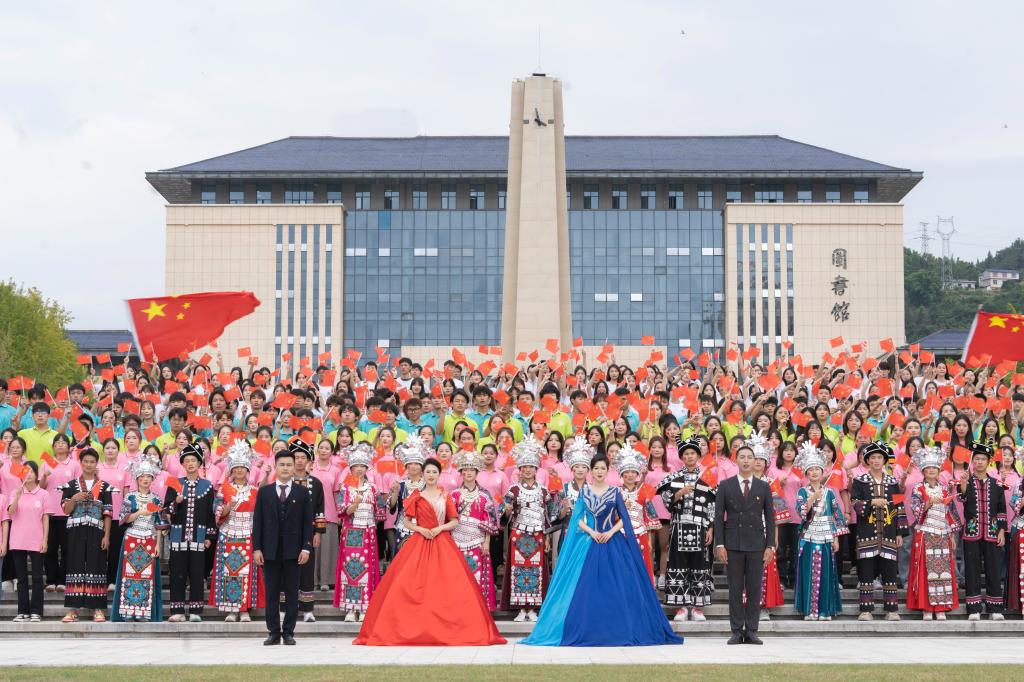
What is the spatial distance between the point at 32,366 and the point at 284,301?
110 ft

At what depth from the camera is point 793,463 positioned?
609 inches

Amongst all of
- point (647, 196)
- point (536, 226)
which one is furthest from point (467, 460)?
point (647, 196)

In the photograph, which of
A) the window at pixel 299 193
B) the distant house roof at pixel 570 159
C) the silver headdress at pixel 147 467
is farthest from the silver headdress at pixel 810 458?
the window at pixel 299 193

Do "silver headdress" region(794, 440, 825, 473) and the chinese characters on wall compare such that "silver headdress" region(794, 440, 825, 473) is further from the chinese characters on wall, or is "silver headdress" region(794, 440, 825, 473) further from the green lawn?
the chinese characters on wall

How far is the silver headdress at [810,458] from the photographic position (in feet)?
48.7

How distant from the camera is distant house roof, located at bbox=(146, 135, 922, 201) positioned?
8631cm

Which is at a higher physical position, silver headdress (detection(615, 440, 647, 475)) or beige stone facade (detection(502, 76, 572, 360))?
beige stone facade (detection(502, 76, 572, 360))

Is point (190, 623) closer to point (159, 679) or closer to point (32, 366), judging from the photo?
point (159, 679)

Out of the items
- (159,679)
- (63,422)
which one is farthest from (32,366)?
(159,679)

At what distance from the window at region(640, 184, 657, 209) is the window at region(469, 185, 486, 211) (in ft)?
35.5

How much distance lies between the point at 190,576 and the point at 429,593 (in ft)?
10.8

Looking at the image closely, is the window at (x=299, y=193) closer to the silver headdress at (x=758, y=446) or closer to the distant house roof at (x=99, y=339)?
the distant house roof at (x=99, y=339)

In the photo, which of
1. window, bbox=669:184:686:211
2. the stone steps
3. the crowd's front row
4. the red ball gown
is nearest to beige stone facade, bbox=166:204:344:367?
window, bbox=669:184:686:211

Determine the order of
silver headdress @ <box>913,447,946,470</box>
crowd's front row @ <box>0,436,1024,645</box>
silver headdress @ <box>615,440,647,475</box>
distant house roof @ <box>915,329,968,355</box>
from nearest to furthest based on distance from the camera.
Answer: silver headdress @ <box>615,440,647,475</box> < crowd's front row @ <box>0,436,1024,645</box> < silver headdress @ <box>913,447,946,470</box> < distant house roof @ <box>915,329,968,355</box>
